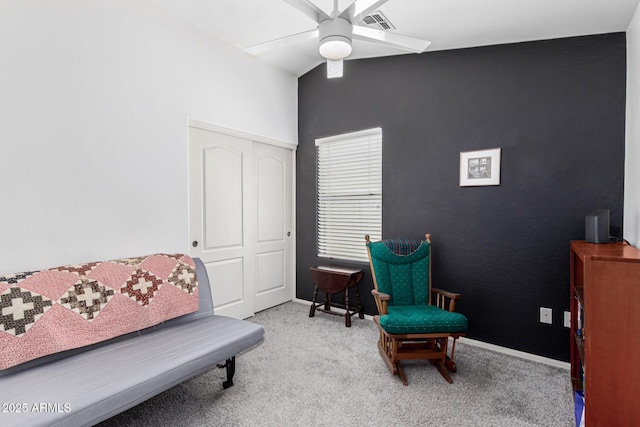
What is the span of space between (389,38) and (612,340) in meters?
1.93

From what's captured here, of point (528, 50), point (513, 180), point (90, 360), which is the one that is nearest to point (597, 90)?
point (528, 50)

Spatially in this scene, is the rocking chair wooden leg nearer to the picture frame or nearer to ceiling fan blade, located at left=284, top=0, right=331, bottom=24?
the picture frame

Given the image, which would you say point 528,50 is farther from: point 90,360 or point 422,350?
point 90,360

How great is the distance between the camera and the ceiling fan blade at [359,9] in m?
1.66

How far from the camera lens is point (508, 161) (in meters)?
2.71

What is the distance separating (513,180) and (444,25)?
1377 mm

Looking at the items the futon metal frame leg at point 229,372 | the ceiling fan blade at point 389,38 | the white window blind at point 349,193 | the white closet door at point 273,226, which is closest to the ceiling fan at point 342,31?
the ceiling fan blade at point 389,38

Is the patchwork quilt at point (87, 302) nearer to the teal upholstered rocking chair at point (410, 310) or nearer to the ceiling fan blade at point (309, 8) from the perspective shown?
the teal upholstered rocking chair at point (410, 310)

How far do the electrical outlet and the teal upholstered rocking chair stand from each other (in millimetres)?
722

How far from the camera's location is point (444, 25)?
8.29ft

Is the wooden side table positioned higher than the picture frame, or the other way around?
the picture frame

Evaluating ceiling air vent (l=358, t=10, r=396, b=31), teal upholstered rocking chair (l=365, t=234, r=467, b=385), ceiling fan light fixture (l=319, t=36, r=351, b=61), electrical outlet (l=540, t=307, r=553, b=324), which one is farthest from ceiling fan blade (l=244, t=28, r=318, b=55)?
electrical outlet (l=540, t=307, r=553, b=324)

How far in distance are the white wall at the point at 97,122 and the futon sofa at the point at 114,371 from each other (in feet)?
2.23

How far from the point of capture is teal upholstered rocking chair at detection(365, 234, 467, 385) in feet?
7.41
